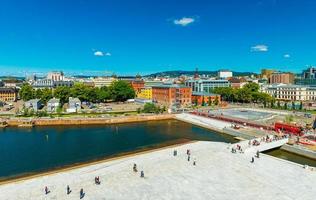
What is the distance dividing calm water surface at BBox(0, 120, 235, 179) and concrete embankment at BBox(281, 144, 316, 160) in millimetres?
9631

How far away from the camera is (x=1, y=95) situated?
117m

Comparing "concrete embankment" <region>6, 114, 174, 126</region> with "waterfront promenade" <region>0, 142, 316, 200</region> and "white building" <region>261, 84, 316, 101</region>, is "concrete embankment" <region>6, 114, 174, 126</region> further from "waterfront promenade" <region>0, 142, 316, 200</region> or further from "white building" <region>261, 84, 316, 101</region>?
"white building" <region>261, 84, 316, 101</region>

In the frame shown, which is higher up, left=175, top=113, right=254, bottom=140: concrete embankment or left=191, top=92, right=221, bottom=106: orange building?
left=191, top=92, right=221, bottom=106: orange building

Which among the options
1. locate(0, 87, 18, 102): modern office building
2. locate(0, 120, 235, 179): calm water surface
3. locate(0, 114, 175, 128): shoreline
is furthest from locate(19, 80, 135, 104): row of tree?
locate(0, 120, 235, 179): calm water surface

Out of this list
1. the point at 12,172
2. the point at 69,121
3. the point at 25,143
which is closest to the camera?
the point at 12,172

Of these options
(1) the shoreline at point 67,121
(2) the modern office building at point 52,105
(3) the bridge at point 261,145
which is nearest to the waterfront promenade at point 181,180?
(3) the bridge at point 261,145

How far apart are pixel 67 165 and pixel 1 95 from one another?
96493 millimetres

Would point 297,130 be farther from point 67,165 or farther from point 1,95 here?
point 1,95

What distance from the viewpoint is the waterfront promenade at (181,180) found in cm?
2511

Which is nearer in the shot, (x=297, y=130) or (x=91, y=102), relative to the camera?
(x=297, y=130)

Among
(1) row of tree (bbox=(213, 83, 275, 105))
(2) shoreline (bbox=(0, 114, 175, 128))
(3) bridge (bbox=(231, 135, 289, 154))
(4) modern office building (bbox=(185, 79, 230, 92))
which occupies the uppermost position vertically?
(4) modern office building (bbox=(185, 79, 230, 92))

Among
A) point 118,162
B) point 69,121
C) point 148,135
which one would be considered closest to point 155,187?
point 118,162

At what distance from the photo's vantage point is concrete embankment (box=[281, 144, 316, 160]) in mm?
39031

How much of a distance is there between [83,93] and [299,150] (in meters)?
76.4
